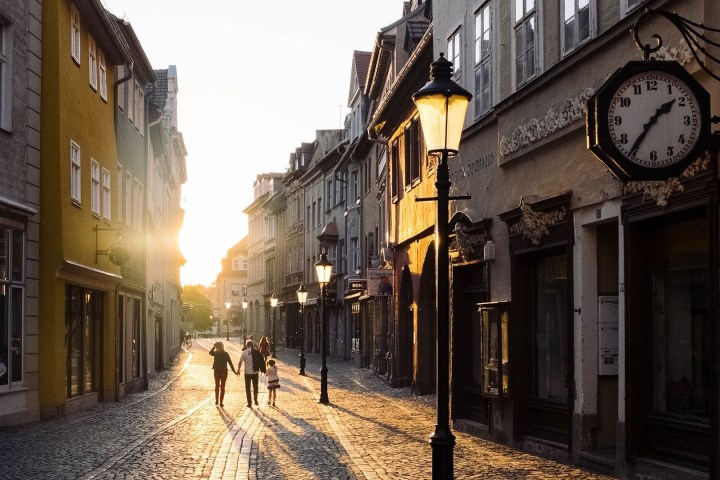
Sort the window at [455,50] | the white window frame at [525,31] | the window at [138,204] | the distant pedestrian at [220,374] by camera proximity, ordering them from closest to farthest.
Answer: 1. the white window frame at [525,31]
2. the window at [455,50]
3. the distant pedestrian at [220,374]
4. the window at [138,204]

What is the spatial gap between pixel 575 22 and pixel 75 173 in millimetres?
12790

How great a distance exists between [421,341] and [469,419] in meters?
8.18

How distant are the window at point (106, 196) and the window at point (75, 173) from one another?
3.15 m

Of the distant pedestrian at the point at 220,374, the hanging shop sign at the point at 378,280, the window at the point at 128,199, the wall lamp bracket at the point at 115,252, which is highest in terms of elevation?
the window at the point at 128,199

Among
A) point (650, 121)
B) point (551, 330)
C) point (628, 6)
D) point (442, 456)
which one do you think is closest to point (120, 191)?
point (551, 330)

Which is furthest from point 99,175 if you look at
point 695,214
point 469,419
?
point 695,214

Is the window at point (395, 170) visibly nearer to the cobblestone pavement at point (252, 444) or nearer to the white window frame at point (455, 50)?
the cobblestone pavement at point (252, 444)

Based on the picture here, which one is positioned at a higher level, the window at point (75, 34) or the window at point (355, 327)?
the window at point (75, 34)

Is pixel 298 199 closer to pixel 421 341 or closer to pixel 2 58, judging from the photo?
pixel 421 341

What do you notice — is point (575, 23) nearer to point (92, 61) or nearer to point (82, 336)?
point (82, 336)

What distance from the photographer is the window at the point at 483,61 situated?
19.0 m

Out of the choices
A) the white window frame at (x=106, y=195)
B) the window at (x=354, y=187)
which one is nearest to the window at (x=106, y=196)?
the white window frame at (x=106, y=195)

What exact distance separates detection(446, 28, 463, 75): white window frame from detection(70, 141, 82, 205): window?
25.6 feet

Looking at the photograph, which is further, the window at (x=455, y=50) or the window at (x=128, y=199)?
the window at (x=128, y=199)
